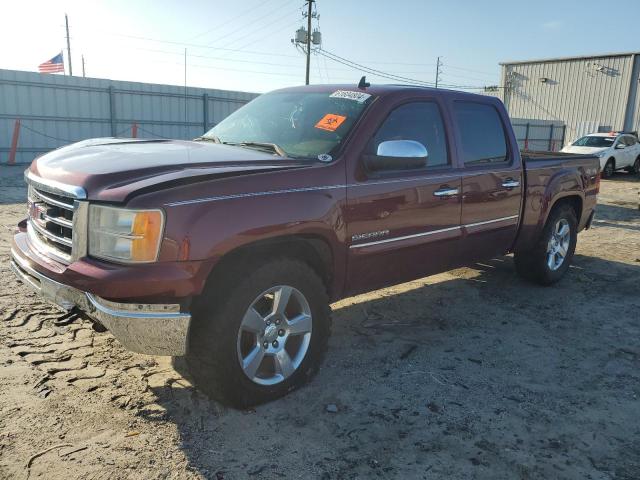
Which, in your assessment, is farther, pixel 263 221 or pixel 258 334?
pixel 258 334

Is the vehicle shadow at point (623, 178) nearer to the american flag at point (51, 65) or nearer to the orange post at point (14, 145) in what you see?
the orange post at point (14, 145)

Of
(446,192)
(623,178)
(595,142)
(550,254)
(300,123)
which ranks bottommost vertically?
(550,254)

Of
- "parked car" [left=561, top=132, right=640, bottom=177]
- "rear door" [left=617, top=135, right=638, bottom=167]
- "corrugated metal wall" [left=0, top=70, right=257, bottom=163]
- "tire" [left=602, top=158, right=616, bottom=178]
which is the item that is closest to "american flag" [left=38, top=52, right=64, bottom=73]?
"corrugated metal wall" [left=0, top=70, right=257, bottom=163]

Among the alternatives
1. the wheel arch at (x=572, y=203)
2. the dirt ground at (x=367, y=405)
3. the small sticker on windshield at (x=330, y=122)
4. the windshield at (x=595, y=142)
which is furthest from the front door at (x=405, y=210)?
the windshield at (x=595, y=142)

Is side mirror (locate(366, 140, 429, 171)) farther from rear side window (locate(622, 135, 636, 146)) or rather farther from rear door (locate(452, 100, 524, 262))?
rear side window (locate(622, 135, 636, 146))

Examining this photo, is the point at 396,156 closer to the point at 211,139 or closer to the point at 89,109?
the point at 211,139

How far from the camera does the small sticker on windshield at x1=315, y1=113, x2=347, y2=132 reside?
11.9ft


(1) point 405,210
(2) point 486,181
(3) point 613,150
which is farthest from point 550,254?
(3) point 613,150

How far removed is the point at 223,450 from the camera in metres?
2.70

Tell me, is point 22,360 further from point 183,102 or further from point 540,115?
point 540,115

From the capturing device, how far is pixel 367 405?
3184 mm

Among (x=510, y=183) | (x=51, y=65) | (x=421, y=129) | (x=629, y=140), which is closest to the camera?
(x=421, y=129)

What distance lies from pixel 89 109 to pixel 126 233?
16.9 metres

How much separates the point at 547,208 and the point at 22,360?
4.72 meters
